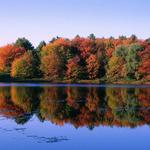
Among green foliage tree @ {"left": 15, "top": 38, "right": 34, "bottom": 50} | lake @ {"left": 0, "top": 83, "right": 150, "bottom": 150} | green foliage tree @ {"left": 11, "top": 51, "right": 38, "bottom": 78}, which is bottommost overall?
lake @ {"left": 0, "top": 83, "right": 150, "bottom": 150}

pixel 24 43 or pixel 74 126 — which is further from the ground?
pixel 24 43

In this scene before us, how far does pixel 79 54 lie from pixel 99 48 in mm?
4994

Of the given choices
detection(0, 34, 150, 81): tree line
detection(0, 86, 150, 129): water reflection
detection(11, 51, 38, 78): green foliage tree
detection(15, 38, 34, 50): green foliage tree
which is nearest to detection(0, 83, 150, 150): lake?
detection(0, 86, 150, 129): water reflection

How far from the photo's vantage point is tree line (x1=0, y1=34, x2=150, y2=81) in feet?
305

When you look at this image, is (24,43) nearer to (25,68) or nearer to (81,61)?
(25,68)

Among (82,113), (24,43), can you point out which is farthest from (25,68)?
(82,113)

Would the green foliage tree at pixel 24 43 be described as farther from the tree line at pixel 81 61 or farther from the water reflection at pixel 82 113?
the water reflection at pixel 82 113

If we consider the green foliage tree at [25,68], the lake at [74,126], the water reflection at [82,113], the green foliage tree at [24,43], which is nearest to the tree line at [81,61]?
the green foliage tree at [25,68]

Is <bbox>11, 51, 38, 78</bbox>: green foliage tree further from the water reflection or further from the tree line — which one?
the water reflection

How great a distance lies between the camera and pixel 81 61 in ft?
340

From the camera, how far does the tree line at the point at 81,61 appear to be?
92812 mm

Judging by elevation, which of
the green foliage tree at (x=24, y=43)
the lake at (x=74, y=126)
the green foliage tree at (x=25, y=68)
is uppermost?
the green foliage tree at (x=24, y=43)

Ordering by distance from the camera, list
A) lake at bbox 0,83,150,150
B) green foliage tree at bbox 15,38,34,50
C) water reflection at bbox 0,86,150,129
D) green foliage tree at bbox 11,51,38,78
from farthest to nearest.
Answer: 1. green foliage tree at bbox 15,38,34,50
2. green foliage tree at bbox 11,51,38,78
3. water reflection at bbox 0,86,150,129
4. lake at bbox 0,83,150,150

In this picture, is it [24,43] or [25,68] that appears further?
[24,43]
